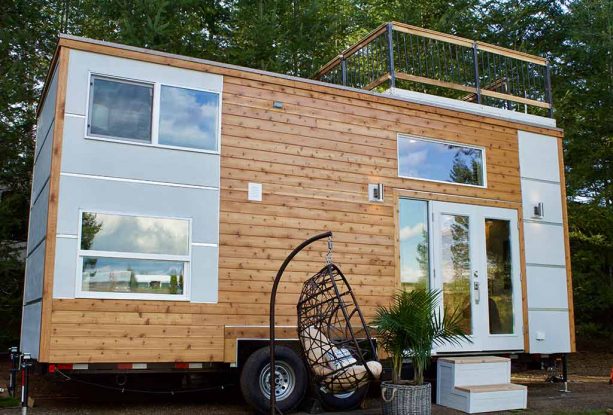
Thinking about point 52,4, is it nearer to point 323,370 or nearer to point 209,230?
point 209,230

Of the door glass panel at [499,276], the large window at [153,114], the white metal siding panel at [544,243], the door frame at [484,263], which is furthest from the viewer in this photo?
the white metal siding panel at [544,243]

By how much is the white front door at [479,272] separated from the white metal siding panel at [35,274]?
4.43 meters

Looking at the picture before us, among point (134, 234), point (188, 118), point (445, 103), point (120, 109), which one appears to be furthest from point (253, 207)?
point (445, 103)

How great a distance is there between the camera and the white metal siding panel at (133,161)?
19.6 ft

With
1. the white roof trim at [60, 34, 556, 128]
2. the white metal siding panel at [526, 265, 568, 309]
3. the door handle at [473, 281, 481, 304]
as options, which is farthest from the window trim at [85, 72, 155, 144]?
the white metal siding panel at [526, 265, 568, 309]

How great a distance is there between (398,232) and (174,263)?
110 inches

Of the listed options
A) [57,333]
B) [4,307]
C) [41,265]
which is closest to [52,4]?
[4,307]

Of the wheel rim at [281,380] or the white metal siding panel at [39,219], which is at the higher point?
the white metal siding panel at [39,219]

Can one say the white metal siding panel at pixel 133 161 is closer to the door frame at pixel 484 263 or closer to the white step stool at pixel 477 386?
the door frame at pixel 484 263

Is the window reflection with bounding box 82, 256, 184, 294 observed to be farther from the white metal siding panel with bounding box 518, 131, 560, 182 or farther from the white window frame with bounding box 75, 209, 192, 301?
the white metal siding panel with bounding box 518, 131, 560, 182

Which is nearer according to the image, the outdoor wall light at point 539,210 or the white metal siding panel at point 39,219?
the white metal siding panel at point 39,219

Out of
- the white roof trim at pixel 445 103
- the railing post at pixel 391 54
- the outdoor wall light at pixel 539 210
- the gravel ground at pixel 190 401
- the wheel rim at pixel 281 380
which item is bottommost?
the gravel ground at pixel 190 401

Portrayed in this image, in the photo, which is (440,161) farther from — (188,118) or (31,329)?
(31,329)

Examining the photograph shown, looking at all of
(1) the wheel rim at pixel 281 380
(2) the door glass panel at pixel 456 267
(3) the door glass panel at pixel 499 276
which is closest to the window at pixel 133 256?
(1) the wheel rim at pixel 281 380
